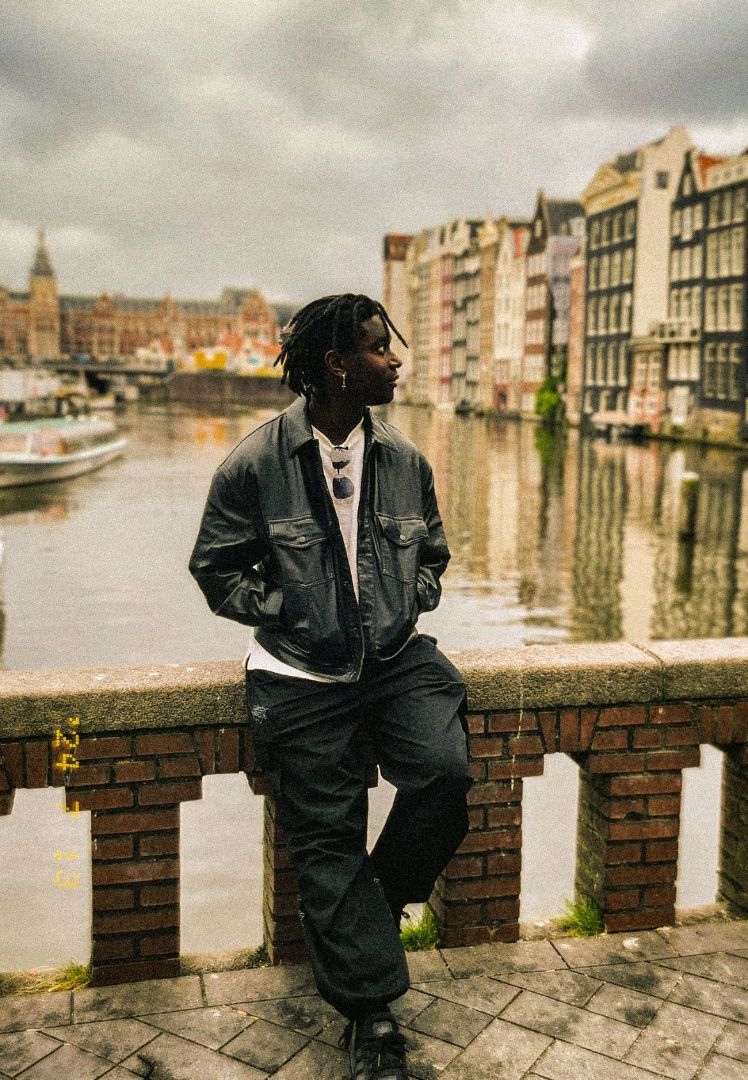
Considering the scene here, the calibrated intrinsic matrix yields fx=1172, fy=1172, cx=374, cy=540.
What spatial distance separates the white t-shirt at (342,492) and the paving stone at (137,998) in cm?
88

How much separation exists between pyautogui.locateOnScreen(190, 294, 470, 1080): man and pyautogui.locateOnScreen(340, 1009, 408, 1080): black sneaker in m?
0.02

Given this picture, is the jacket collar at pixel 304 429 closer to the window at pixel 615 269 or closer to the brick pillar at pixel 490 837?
the brick pillar at pixel 490 837

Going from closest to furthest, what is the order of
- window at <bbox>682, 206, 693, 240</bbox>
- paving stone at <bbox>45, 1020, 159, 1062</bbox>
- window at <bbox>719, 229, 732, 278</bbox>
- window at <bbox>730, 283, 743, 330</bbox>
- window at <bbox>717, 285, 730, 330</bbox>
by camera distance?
paving stone at <bbox>45, 1020, 159, 1062</bbox>
window at <bbox>730, 283, 743, 330</bbox>
window at <bbox>717, 285, 730, 330</bbox>
window at <bbox>719, 229, 732, 278</bbox>
window at <bbox>682, 206, 693, 240</bbox>

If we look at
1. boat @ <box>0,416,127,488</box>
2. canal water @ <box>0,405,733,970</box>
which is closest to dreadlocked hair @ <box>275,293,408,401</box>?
canal water @ <box>0,405,733,970</box>

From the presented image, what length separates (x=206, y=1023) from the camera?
2891mm

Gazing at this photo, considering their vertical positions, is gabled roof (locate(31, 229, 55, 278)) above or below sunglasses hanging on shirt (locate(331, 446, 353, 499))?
above

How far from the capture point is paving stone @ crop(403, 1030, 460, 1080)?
2705mm

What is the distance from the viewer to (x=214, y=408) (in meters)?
106

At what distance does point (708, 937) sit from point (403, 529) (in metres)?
1.54

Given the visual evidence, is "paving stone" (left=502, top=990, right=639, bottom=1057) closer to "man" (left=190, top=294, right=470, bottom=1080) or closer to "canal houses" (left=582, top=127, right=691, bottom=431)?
"man" (left=190, top=294, right=470, bottom=1080)

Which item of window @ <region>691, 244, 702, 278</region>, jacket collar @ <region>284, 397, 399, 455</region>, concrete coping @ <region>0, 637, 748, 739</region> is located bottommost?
concrete coping @ <region>0, 637, 748, 739</region>

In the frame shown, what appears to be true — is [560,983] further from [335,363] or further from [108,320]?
[108,320]

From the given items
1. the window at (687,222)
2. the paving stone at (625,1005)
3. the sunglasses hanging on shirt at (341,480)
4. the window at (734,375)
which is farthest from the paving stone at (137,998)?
the window at (687,222)

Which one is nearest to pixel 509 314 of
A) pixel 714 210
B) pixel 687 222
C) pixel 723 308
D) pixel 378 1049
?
pixel 687 222
